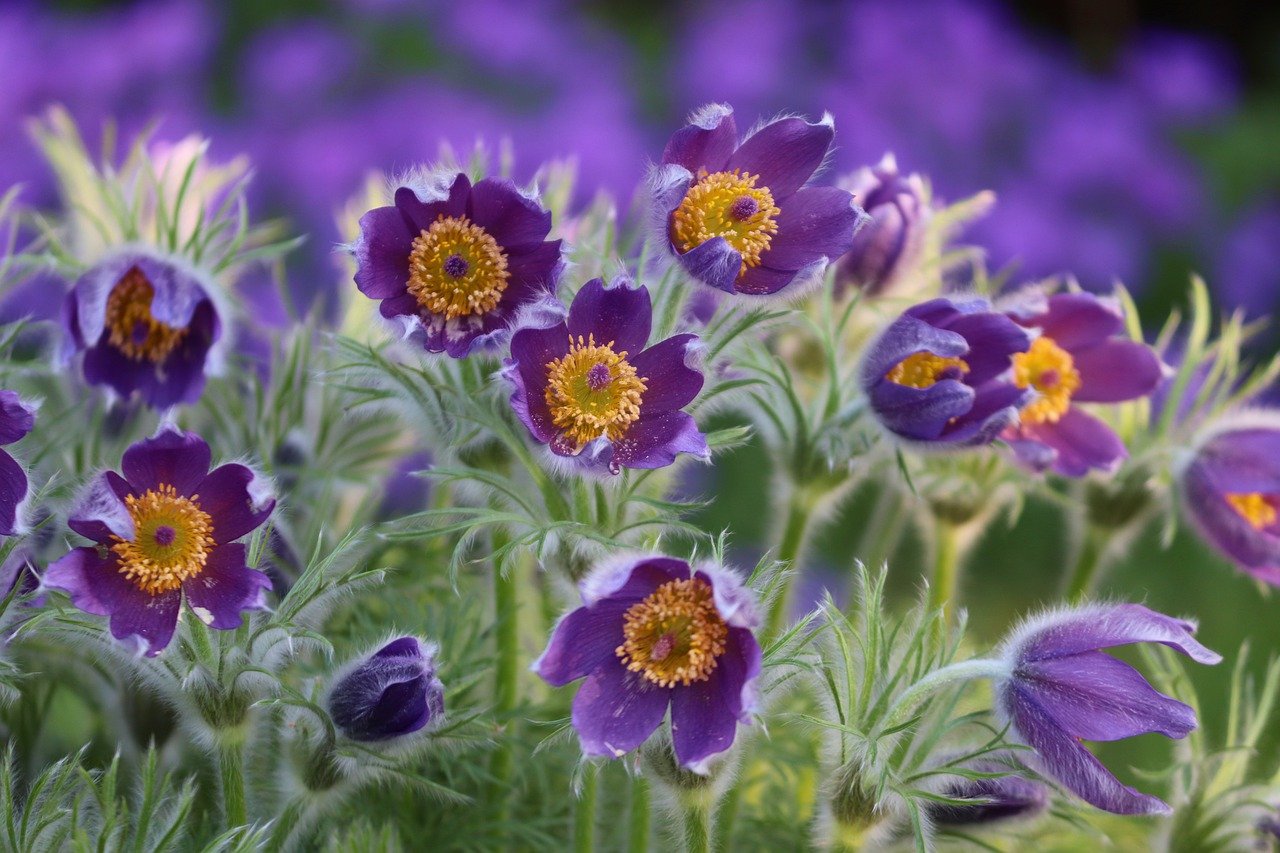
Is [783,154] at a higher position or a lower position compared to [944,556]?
higher

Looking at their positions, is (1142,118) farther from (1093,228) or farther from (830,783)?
(830,783)

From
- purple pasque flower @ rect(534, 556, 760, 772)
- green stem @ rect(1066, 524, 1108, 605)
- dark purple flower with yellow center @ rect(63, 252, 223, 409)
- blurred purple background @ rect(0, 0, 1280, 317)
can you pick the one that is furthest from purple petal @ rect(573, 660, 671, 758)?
blurred purple background @ rect(0, 0, 1280, 317)

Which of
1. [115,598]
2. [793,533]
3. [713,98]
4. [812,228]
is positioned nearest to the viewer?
[115,598]

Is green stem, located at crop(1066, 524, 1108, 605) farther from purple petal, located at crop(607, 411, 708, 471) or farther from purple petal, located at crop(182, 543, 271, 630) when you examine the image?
purple petal, located at crop(182, 543, 271, 630)

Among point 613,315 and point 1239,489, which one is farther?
point 1239,489

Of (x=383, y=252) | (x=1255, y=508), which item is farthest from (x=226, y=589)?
(x=1255, y=508)

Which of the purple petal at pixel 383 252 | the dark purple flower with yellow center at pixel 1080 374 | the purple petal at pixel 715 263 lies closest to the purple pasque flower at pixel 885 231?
the dark purple flower with yellow center at pixel 1080 374

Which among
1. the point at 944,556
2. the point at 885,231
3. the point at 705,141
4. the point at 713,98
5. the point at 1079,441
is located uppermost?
the point at 705,141

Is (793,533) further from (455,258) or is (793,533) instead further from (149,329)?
(149,329)
